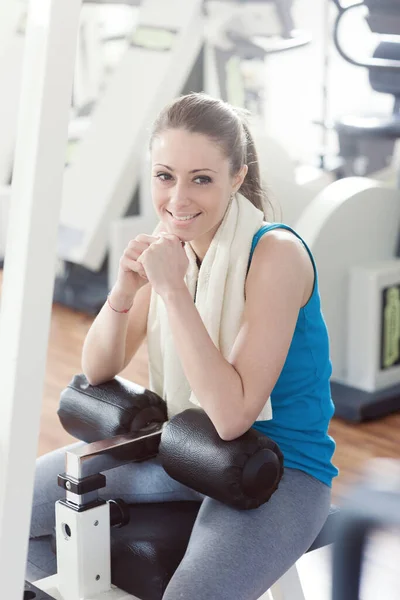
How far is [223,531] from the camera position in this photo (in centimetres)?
133

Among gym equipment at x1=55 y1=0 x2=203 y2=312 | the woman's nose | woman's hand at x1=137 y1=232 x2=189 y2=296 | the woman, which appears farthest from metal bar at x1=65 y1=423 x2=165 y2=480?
gym equipment at x1=55 y1=0 x2=203 y2=312

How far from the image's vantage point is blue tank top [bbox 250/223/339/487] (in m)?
1.50

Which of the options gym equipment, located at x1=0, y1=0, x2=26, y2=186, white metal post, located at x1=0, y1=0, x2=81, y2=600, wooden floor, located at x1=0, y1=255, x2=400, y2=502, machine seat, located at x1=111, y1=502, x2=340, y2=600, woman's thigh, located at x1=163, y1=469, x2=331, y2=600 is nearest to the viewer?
white metal post, located at x1=0, y1=0, x2=81, y2=600

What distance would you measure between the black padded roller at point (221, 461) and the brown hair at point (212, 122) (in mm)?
432

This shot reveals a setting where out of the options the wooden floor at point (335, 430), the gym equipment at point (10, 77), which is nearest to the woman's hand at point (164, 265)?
the wooden floor at point (335, 430)

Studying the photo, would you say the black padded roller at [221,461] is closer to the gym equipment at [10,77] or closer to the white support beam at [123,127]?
the white support beam at [123,127]

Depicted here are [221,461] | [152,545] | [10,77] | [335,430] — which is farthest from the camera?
[10,77]

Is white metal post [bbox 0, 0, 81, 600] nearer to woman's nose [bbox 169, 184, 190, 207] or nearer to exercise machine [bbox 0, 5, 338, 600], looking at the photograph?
exercise machine [bbox 0, 5, 338, 600]

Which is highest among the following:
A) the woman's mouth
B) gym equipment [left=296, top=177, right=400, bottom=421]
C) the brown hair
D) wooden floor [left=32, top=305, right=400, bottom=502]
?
the brown hair

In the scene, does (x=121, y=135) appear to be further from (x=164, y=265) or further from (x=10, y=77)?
(x=164, y=265)

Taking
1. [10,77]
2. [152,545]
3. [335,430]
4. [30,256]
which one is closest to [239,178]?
[152,545]

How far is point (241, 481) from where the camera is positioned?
131 cm

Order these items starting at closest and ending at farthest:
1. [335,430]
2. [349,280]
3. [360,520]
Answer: [360,520]
[335,430]
[349,280]

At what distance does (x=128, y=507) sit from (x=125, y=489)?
5cm
